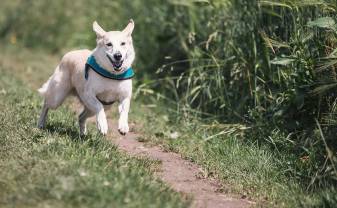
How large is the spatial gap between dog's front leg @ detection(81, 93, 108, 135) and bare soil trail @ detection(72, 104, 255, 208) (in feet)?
1.75

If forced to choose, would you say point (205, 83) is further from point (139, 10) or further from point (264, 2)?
point (139, 10)

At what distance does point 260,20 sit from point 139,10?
3.80m

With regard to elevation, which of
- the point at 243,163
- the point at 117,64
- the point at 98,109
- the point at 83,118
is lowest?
the point at 243,163

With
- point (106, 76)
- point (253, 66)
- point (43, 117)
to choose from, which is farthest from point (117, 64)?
point (253, 66)

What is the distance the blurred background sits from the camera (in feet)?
21.2

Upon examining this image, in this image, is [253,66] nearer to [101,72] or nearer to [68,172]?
[101,72]

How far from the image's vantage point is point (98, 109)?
257 inches

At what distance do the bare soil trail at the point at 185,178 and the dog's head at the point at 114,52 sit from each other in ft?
2.93

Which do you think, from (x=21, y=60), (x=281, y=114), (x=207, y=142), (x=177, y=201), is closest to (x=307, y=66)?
(x=281, y=114)

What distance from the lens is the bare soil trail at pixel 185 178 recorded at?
223 inches

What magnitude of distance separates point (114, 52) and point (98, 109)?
1.81 ft

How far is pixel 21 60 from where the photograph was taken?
1223cm

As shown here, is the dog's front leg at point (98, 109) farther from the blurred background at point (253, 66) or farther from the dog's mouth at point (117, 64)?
the blurred background at point (253, 66)

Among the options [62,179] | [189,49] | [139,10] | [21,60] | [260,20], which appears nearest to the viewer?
[62,179]
